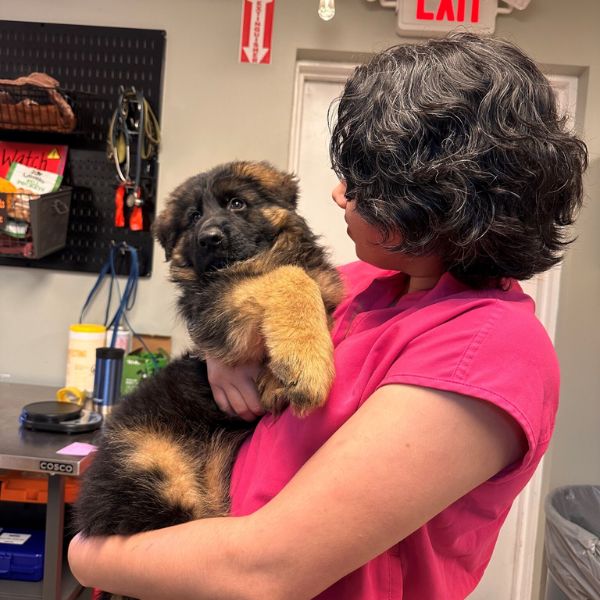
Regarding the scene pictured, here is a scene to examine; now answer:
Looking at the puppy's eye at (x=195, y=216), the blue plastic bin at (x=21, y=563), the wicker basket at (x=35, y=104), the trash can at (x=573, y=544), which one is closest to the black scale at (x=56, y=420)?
the blue plastic bin at (x=21, y=563)

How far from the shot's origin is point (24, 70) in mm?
2570

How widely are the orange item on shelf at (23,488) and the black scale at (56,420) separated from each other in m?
0.23

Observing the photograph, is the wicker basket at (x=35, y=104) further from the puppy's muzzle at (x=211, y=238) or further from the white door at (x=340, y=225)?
the puppy's muzzle at (x=211, y=238)

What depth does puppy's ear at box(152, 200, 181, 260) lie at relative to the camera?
159 centimetres

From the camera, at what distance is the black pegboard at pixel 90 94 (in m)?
2.52

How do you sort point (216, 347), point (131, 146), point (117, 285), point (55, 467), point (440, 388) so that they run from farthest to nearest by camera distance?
point (117, 285) < point (131, 146) < point (55, 467) < point (216, 347) < point (440, 388)

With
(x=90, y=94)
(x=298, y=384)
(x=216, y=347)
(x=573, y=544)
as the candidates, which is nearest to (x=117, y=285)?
(x=90, y=94)

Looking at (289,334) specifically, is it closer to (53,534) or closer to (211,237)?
(211,237)

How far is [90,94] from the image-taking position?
251 centimetres

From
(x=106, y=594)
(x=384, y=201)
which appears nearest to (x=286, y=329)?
(x=384, y=201)

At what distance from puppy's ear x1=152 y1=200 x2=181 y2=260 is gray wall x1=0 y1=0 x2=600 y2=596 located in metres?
0.97

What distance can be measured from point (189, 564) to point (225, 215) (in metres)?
0.89

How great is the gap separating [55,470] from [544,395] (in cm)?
157

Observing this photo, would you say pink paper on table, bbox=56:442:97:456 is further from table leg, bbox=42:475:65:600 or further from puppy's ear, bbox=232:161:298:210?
puppy's ear, bbox=232:161:298:210
